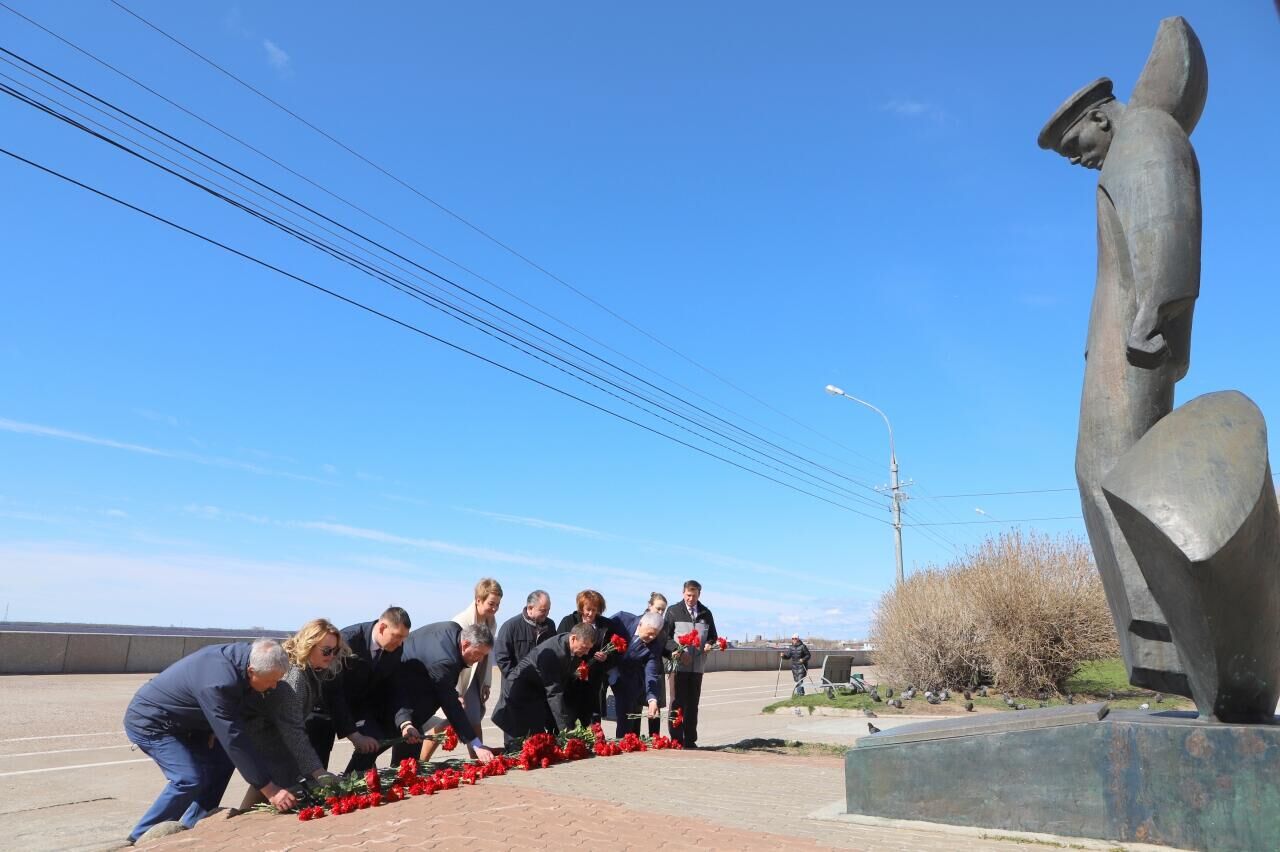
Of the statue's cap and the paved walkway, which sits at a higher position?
the statue's cap

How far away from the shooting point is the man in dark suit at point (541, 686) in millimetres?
7691

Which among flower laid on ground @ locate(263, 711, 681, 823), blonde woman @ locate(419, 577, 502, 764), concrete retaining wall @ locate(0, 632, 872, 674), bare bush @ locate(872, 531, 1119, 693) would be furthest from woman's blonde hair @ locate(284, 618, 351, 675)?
bare bush @ locate(872, 531, 1119, 693)

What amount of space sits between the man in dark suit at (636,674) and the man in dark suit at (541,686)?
0.73 m

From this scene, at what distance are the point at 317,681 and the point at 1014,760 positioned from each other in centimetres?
422

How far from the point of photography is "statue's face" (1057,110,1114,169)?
605 centimetres

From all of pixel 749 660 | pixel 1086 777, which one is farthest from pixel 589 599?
pixel 749 660

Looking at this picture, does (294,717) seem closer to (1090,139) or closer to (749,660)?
(1090,139)

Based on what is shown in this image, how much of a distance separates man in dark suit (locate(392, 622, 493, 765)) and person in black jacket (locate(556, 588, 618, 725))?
147 centimetres

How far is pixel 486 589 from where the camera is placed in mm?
7961

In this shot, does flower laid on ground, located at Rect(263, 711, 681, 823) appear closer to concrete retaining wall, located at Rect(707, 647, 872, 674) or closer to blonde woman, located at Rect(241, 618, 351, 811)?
blonde woman, located at Rect(241, 618, 351, 811)

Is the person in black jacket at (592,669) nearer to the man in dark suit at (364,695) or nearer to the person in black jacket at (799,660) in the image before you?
the man in dark suit at (364,695)

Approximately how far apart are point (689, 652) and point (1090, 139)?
592cm

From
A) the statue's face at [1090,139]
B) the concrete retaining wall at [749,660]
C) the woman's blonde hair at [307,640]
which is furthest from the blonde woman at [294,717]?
the concrete retaining wall at [749,660]

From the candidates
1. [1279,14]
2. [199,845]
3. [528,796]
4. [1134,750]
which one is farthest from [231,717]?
[1279,14]
